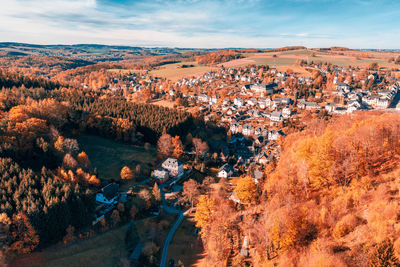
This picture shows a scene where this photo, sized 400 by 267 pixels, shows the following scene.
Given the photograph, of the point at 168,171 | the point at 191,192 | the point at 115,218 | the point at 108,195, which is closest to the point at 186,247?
the point at 191,192

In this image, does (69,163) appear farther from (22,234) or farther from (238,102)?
(238,102)

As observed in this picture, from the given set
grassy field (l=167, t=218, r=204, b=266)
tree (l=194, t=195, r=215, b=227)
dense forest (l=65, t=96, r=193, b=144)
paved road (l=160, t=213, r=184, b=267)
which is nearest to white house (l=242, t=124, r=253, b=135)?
dense forest (l=65, t=96, r=193, b=144)

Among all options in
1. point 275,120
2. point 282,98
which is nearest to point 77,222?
point 275,120

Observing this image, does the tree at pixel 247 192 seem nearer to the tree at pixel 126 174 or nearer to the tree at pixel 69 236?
Answer: the tree at pixel 126 174

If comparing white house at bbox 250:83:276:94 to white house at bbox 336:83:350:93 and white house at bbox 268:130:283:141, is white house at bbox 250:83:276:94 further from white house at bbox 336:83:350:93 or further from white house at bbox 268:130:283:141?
white house at bbox 268:130:283:141

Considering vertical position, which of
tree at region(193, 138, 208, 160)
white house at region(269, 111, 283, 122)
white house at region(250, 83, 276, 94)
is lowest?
tree at region(193, 138, 208, 160)
